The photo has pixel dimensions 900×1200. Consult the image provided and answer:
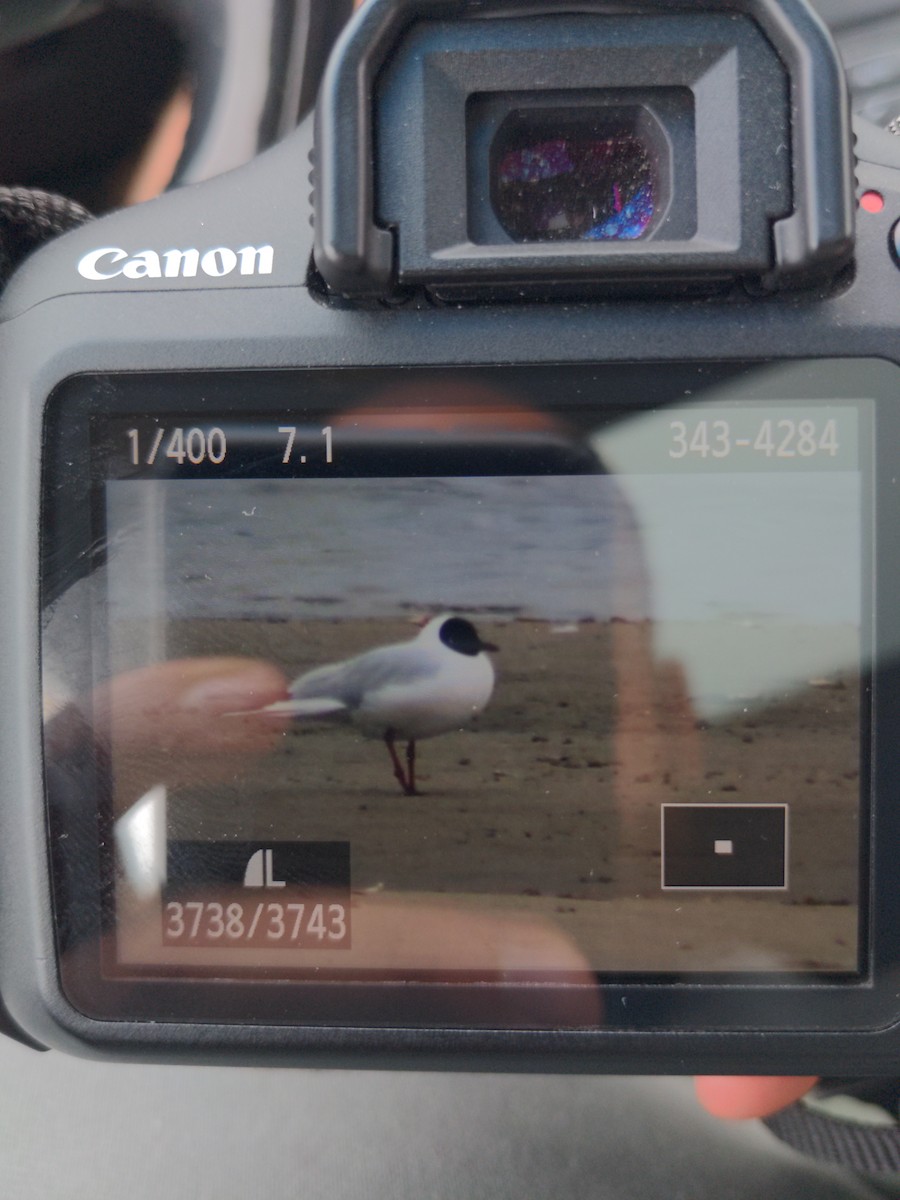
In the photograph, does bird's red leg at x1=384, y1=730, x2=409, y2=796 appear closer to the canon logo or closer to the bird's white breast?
the bird's white breast

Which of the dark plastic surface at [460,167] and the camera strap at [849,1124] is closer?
the dark plastic surface at [460,167]

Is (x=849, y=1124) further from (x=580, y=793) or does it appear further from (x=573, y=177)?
(x=573, y=177)

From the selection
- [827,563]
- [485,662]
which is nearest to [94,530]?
[485,662]

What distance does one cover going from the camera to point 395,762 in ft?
1.58

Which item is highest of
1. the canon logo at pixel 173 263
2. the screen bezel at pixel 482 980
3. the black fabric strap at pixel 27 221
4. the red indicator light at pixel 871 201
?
the black fabric strap at pixel 27 221

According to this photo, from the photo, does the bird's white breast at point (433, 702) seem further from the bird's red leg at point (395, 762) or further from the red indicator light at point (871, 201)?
the red indicator light at point (871, 201)

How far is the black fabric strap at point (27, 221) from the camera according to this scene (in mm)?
527

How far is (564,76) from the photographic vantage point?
453 millimetres

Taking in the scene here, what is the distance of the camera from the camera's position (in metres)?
0.48

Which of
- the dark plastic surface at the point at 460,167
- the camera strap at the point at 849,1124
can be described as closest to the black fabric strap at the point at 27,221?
the dark plastic surface at the point at 460,167

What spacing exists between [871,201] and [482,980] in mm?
376

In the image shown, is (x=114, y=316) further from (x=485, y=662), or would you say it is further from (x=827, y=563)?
(x=827, y=563)

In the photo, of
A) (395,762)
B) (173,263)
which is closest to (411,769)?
(395,762)

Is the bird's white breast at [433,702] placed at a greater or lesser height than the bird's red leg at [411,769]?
greater
